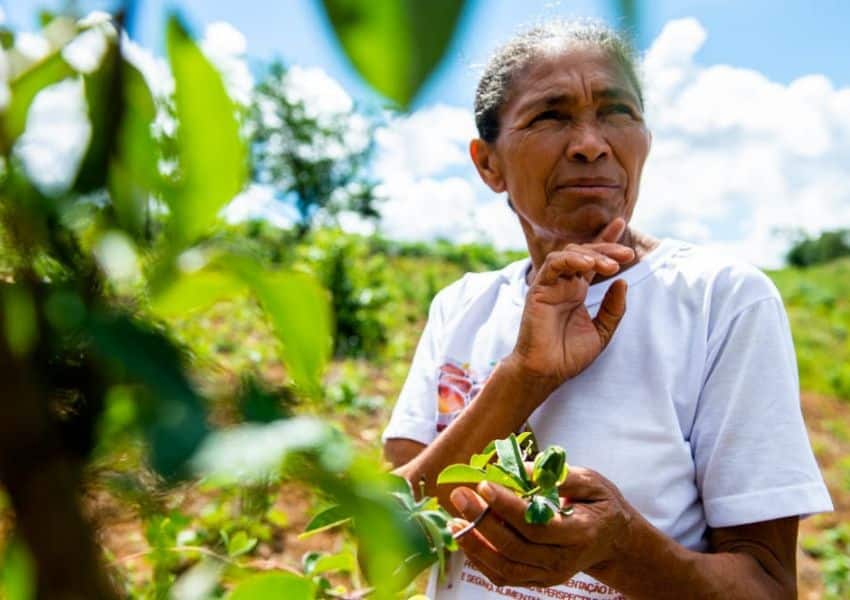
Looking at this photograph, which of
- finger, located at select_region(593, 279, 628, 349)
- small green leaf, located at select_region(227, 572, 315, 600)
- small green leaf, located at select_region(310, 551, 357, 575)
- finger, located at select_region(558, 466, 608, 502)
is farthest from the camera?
finger, located at select_region(593, 279, 628, 349)

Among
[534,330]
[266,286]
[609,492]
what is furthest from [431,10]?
[534,330]

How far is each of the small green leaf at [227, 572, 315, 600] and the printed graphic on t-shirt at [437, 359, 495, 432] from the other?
99cm

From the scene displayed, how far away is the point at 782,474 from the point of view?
1028 mm

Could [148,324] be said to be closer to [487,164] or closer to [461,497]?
[461,497]

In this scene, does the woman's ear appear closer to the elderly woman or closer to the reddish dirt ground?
the elderly woman

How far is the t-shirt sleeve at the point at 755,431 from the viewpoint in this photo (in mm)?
1025

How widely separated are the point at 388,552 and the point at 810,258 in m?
26.3

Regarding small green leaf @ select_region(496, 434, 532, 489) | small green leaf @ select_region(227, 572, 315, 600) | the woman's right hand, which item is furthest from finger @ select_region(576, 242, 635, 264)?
small green leaf @ select_region(227, 572, 315, 600)

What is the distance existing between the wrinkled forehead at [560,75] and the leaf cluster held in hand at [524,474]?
680mm

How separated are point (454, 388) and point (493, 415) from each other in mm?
217

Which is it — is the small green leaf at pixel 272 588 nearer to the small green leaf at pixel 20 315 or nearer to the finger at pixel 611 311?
the small green leaf at pixel 20 315

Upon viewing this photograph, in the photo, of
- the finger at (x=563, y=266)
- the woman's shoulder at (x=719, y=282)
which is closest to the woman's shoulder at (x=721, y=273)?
the woman's shoulder at (x=719, y=282)

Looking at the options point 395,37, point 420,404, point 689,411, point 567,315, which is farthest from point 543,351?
point 395,37

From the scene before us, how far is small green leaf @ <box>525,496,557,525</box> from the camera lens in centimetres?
70
